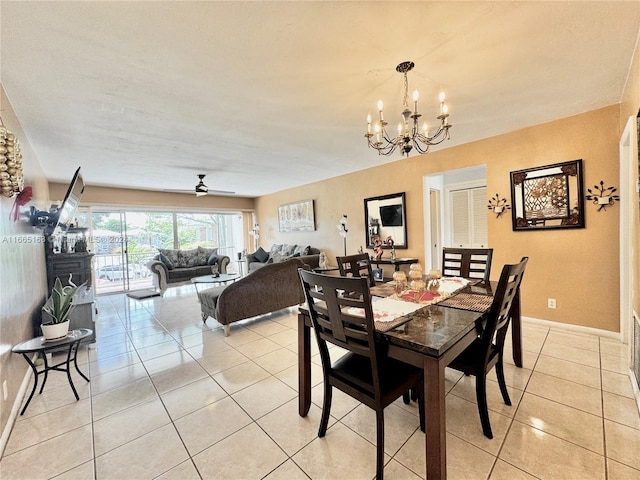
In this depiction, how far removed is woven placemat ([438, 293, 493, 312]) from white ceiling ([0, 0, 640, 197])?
1689 mm

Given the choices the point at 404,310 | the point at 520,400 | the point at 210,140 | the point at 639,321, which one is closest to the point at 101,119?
the point at 210,140

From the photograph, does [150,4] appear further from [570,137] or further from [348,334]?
[570,137]

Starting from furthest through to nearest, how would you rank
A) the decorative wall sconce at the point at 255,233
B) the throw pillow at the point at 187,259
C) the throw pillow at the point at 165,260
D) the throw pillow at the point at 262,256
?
1. the decorative wall sconce at the point at 255,233
2. the throw pillow at the point at 262,256
3. the throw pillow at the point at 187,259
4. the throw pillow at the point at 165,260

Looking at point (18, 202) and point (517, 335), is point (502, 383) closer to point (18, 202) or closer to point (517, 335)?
point (517, 335)

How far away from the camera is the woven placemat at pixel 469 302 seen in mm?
1614

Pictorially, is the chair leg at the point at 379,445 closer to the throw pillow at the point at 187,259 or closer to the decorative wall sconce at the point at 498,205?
the decorative wall sconce at the point at 498,205

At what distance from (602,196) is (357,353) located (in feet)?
10.6

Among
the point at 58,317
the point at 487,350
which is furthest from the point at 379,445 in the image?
the point at 58,317

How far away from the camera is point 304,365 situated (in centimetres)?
178

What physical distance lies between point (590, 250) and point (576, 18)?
7.83ft

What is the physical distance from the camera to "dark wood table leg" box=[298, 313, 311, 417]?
1765mm

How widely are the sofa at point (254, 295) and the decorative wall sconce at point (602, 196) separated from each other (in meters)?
3.38

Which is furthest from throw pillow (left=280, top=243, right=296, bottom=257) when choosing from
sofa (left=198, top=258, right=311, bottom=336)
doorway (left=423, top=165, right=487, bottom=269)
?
doorway (left=423, top=165, right=487, bottom=269)

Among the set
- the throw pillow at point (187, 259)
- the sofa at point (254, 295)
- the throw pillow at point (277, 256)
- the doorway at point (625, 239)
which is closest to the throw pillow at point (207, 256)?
the throw pillow at point (187, 259)
